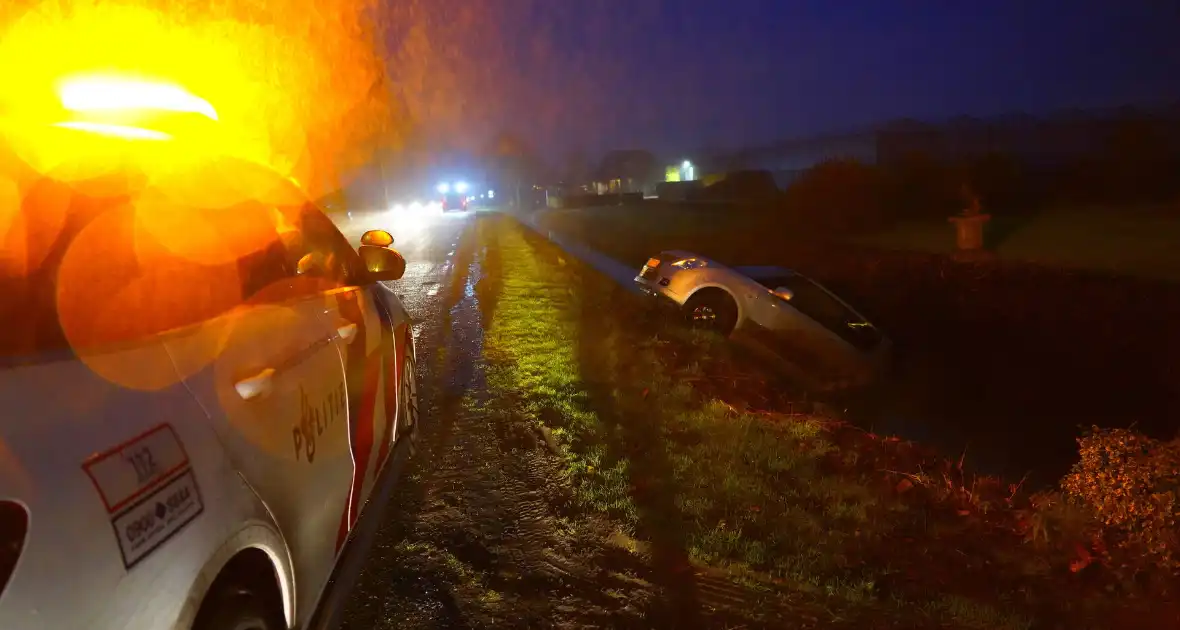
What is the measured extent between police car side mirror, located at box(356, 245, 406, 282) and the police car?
45 cm

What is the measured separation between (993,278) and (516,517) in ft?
33.0

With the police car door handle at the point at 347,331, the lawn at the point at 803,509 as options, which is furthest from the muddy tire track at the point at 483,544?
the police car door handle at the point at 347,331

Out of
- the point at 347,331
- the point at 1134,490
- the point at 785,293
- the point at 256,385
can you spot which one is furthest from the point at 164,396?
the point at 785,293

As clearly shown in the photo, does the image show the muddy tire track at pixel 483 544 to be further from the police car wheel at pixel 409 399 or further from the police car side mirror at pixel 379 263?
the police car side mirror at pixel 379 263

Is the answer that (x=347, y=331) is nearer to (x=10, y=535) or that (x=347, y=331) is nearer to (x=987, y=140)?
(x=10, y=535)

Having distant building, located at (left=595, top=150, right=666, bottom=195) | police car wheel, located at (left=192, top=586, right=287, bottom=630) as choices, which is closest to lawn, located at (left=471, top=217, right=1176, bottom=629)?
police car wheel, located at (left=192, top=586, right=287, bottom=630)

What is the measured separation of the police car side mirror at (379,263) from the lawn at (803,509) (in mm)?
1699

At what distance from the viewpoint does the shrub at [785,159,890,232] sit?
2430cm

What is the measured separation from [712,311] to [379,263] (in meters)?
5.95

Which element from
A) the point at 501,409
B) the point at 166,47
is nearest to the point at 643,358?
the point at 501,409

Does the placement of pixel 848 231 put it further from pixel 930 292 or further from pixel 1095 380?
pixel 1095 380

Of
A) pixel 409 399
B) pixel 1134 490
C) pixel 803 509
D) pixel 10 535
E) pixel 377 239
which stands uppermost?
pixel 377 239

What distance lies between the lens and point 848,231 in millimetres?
23984

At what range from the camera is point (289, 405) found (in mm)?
2512
